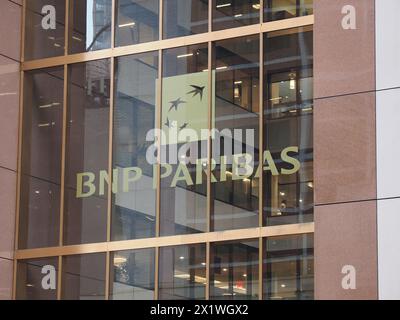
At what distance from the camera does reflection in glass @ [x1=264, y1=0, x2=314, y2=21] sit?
18734mm

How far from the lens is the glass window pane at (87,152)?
66.1 feet

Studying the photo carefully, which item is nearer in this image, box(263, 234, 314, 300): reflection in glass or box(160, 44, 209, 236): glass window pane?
box(263, 234, 314, 300): reflection in glass

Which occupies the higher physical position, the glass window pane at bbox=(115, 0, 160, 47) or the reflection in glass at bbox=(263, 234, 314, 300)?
the glass window pane at bbox=(115, 0, 160, 47)

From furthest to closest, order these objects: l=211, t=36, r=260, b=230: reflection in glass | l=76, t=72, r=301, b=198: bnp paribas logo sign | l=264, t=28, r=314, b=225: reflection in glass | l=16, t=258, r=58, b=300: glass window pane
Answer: l=16, t=258, r=58, b=300: glass window pane < l=76, t=72, r=301, b=198: bnp paribas logo sign < l=211, t=36, r=260, b=230: reflection in glass < l=264, t=28, r=314, b=225: reflection in glass

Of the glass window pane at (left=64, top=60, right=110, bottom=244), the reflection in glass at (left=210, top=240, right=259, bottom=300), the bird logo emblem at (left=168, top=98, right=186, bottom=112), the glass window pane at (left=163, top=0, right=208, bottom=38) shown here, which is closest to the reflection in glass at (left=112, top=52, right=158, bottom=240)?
the glass window pane at (left=64, top=60, right=110, bottom=244)

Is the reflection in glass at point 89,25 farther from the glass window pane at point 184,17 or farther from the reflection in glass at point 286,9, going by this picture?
the reflection in glass at point 286,9

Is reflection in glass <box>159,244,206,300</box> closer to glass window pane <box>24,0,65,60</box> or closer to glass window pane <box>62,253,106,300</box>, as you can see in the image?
glass window pane <box>62,253,106,300</box>

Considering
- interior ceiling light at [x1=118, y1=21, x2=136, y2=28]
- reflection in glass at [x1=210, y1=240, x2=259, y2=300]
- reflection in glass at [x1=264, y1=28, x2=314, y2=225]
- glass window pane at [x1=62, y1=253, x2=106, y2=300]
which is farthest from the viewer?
interior ceiling light at [x1=118, y1=21, x2=136, y2=28]

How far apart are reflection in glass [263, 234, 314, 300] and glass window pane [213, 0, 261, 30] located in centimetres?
379

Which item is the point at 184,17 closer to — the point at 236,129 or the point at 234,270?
the point at 236,129
